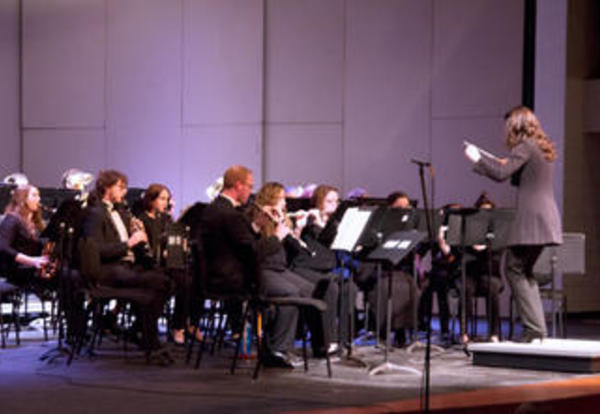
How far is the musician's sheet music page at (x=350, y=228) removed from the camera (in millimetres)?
7004

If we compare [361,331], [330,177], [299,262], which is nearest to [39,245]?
[299,262]

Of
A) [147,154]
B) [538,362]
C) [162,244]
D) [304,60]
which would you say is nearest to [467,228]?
[538,362]

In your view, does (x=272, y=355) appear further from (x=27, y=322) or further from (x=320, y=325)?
(x=27, y=322)

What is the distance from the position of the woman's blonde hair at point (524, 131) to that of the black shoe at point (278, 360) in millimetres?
2137

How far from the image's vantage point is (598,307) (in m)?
12.4

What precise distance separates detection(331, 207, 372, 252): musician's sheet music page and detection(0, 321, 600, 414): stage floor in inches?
33.3

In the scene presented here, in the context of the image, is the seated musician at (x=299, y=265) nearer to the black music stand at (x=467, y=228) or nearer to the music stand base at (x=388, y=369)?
the music stand base at (x=388, y=369)

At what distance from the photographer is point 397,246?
745cm

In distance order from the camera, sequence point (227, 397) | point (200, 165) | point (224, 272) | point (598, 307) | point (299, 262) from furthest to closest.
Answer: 1. point (200, 165)
2. point (598, 307)
3. point (299, 262)
4. point (224, 272)
5. point (227, 397)

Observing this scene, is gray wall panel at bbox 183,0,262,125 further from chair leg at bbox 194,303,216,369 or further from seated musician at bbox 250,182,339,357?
chair leg at bbox 194,303,216,369

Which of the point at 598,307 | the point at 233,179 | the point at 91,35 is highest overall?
the point at 91,35

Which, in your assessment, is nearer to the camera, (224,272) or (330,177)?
(224,272)

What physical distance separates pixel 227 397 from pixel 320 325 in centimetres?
191

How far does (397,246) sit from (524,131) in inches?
46.7
